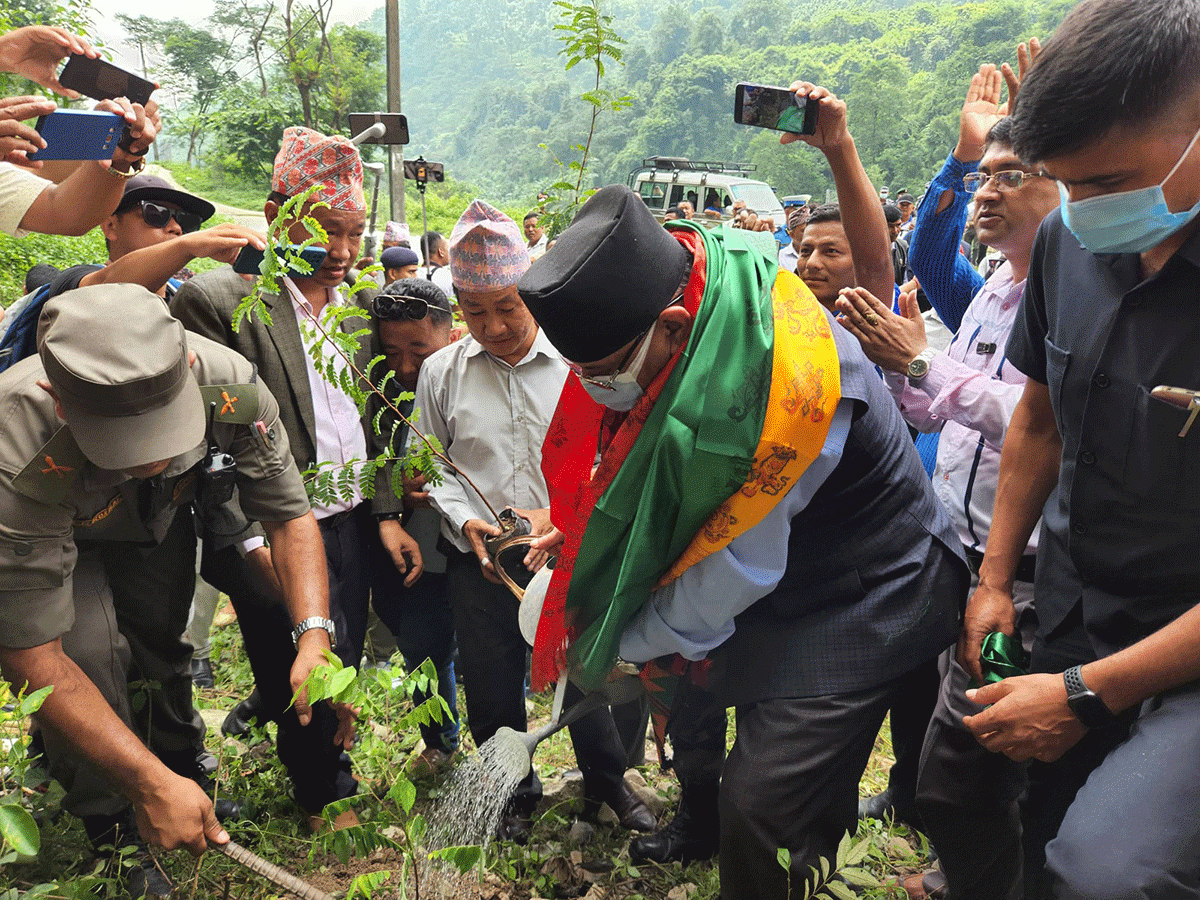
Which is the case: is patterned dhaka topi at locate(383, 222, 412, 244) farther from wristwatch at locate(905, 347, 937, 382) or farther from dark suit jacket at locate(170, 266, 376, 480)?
wristwatch at locate(905, 347, 937, 382)

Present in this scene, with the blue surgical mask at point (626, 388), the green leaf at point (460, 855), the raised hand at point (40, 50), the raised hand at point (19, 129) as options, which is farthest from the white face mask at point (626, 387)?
the raised hand at point (40, 50)

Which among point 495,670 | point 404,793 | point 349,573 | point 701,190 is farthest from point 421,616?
point 701,190

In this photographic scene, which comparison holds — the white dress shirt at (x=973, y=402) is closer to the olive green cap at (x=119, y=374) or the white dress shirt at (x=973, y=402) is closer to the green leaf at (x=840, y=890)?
the green leaf at (x=840, y=890)

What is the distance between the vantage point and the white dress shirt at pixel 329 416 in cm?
288

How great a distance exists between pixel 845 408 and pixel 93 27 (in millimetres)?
8450

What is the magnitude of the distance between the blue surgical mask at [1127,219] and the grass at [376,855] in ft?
5.71

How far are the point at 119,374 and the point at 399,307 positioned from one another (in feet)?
4.76

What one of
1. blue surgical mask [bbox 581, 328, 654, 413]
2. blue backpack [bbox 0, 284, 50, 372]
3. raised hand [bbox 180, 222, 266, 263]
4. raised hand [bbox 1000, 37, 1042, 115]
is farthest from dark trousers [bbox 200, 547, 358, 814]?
raised hand [bbox 1000, 37, 1042, 115]

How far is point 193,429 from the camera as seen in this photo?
2027 mm

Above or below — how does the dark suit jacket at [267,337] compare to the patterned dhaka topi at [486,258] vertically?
below

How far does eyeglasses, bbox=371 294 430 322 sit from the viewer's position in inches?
126

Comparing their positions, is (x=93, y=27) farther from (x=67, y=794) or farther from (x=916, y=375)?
(x=916, y=375)

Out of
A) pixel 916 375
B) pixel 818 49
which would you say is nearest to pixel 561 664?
pixel 916 375

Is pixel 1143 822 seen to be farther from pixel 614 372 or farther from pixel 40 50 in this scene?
pixel 40 50
